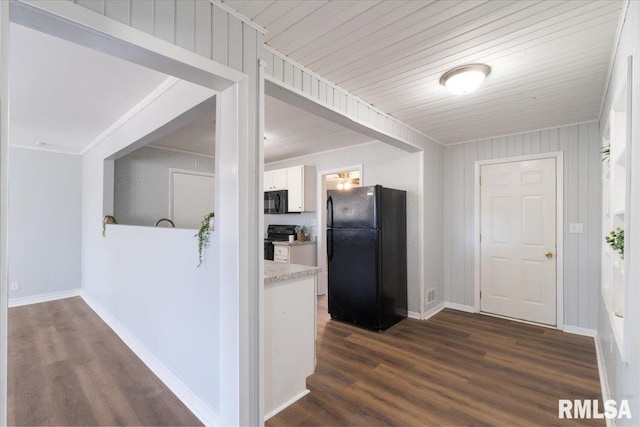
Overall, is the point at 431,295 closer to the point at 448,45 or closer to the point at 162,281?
the point at 448,45

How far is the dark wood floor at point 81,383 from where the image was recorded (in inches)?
77.7

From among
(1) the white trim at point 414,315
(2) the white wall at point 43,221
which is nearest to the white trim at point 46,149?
(2) the white wall at point 43,221

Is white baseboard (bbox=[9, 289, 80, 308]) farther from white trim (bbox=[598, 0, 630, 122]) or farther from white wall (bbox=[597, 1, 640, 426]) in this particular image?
white trim (bbox=[598, 0, 630, 122])

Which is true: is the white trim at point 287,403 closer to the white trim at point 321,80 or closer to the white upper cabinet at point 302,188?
the white trim at point 321,80

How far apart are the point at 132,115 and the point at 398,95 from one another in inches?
104

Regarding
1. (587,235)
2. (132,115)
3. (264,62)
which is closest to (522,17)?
(264,62)

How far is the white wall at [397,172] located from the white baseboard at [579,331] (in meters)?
1.64

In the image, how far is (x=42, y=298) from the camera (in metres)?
4.53

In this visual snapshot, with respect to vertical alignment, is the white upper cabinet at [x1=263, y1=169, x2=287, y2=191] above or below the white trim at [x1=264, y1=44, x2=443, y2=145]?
below

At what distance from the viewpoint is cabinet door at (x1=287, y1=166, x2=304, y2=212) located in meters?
4.80

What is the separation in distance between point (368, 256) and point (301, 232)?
6.03ft

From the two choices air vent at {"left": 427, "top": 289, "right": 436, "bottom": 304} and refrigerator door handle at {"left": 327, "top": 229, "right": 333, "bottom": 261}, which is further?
air vent at {"left": 427, "top": 289, "right": 436, "bottom": 304}

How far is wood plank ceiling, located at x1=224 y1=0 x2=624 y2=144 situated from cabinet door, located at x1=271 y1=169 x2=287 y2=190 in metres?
2.66

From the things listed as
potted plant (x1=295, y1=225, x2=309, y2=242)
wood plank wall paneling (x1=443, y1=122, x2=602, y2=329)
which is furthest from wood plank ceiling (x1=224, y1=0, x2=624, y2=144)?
potted plant (x1=295, y1=225, x2=309, y2=242)
